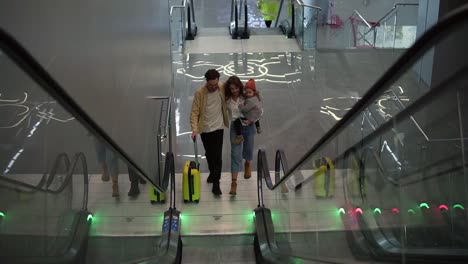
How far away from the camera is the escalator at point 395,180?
3084 mm

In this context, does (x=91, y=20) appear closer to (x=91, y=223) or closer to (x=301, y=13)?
(x=91, y=223)

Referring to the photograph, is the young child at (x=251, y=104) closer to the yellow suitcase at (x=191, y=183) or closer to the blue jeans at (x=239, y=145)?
the blue jeans at (x=239, y=145)

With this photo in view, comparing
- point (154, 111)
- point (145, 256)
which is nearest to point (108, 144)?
point (145, 256)

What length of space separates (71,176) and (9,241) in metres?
0.92

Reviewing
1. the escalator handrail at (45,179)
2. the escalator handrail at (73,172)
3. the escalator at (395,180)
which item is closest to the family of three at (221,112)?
the escalator at (395,180)

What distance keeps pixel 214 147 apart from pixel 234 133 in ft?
1.07

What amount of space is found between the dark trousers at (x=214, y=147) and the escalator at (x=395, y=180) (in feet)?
5.00

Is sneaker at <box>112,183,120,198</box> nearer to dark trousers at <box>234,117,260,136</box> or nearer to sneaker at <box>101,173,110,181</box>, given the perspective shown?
sneaker at <box>101,173,110,181</box>

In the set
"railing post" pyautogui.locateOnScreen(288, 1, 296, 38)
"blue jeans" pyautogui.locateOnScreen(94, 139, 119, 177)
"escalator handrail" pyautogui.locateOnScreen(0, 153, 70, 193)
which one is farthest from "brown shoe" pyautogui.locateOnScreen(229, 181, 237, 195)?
"railing post" pyautogui.locateOnScreen(288, 1, 296, 38)

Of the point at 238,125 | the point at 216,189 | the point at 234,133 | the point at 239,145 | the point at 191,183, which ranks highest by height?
the point at 238,125

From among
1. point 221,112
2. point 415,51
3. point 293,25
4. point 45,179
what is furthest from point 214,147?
point 293,25

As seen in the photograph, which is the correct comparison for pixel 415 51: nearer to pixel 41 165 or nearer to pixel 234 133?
pixel 41 165

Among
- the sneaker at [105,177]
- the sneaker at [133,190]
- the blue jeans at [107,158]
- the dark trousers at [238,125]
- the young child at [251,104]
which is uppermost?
the blue jeans at [107,158]

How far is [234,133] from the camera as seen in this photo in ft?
25.2
